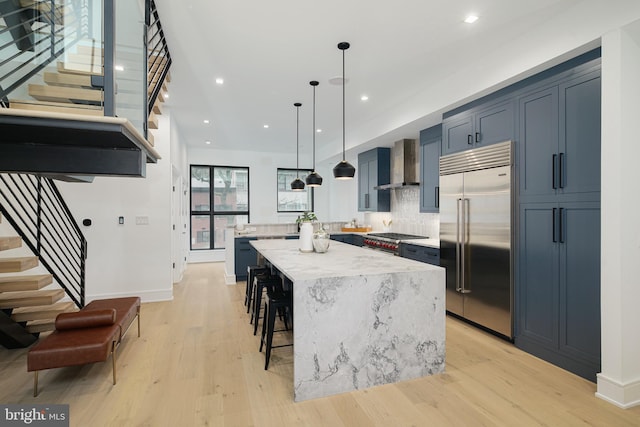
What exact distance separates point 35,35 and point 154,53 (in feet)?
3.46

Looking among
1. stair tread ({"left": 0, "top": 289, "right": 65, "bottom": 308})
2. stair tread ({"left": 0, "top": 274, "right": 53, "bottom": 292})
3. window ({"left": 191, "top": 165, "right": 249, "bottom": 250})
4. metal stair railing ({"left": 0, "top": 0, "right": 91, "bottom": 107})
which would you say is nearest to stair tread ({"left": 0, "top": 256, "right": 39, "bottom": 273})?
stair tread ({"left": 0, "top": 274, "right": 53, "bottom": 292})

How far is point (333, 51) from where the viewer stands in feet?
10.9

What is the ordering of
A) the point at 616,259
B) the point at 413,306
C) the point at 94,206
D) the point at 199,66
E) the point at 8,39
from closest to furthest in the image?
the point at 8,39 < the point at 616,259 < the point at 413,306 < the point at 199,66 < the point at 94,206

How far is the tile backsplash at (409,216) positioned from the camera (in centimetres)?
539

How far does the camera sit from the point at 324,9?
2639 millimetres

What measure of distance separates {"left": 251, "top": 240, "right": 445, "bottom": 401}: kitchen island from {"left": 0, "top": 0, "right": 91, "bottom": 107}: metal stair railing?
6.28ft

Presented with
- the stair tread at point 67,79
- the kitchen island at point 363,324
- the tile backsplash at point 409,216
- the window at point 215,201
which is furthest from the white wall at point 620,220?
the window at point 215,201

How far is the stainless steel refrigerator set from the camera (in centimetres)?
328

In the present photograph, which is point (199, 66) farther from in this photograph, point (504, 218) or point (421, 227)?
point (421, 227)

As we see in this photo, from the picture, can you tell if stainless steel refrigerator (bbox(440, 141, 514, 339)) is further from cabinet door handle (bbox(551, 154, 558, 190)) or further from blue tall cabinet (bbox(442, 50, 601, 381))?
cabinet door handle (bbox(551, 154, 558, 190))

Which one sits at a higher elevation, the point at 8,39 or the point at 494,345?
the point at 8,39

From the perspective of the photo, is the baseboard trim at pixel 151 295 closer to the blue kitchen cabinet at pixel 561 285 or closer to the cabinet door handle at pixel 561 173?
the blue kitchen cabinet at pixel 561 285

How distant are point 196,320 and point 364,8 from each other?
149 inches

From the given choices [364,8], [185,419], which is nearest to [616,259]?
[364,8]
